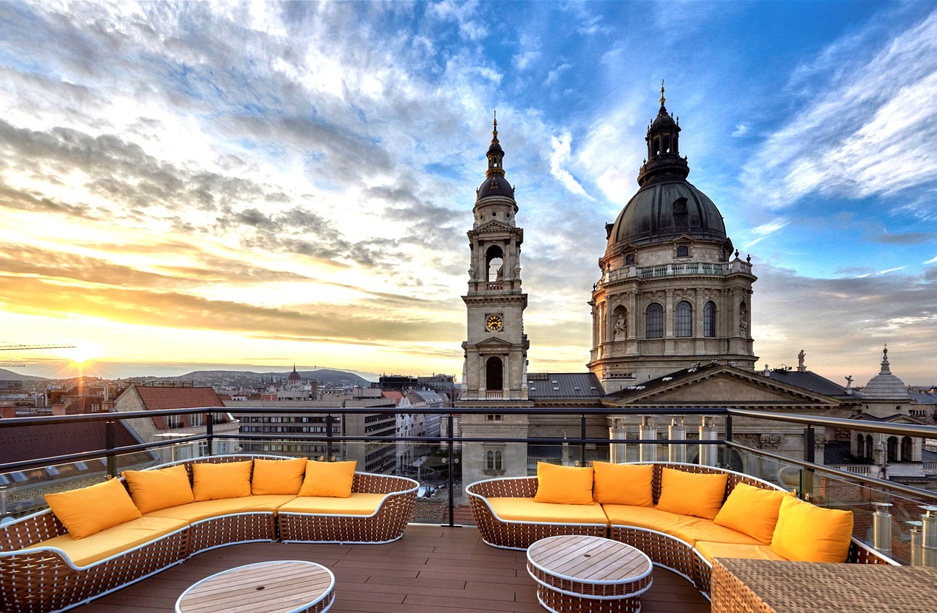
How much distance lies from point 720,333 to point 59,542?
33389 mm

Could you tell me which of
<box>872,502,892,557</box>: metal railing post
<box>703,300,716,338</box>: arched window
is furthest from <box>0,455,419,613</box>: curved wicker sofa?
<box>703,300,716,338</box>: arched window

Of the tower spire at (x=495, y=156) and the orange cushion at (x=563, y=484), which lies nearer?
the orange cushion at (x=563, y=484)

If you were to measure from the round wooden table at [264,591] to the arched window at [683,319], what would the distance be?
30.7 metres

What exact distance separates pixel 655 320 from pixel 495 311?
13.2 metres

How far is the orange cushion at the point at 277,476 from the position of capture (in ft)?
15.8

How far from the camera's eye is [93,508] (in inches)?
144

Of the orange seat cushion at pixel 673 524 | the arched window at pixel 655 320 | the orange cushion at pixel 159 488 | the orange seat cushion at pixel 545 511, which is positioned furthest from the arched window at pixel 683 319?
the orange cushion at pixel 159 488

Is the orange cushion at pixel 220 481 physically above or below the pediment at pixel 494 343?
below

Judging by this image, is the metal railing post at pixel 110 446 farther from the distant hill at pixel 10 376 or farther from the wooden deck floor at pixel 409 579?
the distant hill at pixel 10 376

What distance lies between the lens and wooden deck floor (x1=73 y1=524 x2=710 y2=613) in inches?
122

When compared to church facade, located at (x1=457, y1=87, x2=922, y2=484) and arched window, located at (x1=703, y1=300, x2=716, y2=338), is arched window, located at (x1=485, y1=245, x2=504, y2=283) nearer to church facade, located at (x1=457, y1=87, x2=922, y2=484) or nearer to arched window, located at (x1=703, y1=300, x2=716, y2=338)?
church facade, located at (x1=457, y1=87, x2=922, y2=484)

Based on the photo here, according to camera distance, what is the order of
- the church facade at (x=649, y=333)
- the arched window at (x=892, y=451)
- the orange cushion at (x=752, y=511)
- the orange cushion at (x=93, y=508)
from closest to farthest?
the orange cushion at (x=752, y=511), the orange cushion at (x=93, y=508), the arched window at (x=892, y=451), the church facade at (x=649, y=333)

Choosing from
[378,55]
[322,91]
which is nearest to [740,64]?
[378,55]

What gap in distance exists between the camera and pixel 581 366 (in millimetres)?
37594
